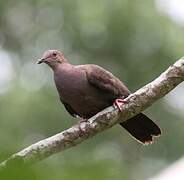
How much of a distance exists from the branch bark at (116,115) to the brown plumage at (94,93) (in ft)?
1.79

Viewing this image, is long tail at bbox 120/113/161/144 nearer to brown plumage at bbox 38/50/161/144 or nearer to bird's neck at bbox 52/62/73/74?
brown plumage at bbox 38/50/161/144

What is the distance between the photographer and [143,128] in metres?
3.99

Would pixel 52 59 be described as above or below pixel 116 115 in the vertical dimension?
above

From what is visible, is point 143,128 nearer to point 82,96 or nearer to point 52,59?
point 82,96

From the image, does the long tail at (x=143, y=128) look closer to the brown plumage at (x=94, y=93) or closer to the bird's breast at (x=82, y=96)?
the brown plumage at (x=94, y=93)

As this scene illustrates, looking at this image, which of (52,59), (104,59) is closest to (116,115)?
(52,59)

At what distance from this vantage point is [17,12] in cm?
1548

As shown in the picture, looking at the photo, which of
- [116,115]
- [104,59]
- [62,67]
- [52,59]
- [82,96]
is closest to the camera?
[116,115]

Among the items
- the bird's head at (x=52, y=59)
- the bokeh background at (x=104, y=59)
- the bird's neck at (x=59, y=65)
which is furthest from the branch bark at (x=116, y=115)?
the bokeh background at (x=104, y=59)

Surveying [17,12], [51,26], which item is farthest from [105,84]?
[17,12]

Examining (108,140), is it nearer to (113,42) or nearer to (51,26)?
(113,42)

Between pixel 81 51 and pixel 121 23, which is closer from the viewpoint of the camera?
pixel 121 23

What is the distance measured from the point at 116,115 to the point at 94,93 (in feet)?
2.30

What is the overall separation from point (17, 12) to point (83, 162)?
1492 cm
